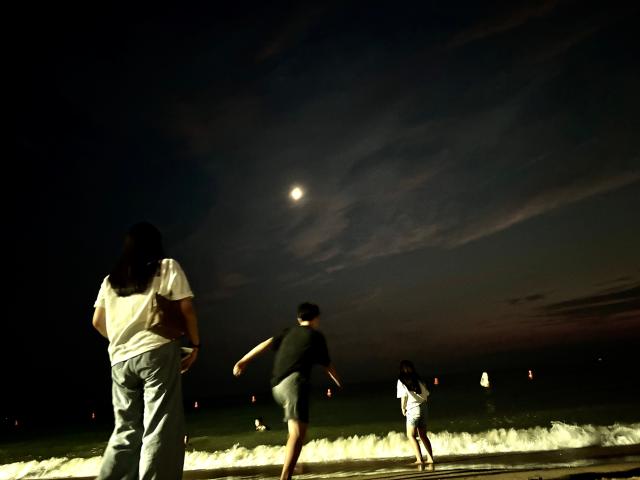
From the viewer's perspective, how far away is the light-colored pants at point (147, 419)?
2.79 m

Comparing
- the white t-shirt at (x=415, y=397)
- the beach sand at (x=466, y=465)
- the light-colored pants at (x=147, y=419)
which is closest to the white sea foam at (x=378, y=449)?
the beach sand at (x=466, y=465)

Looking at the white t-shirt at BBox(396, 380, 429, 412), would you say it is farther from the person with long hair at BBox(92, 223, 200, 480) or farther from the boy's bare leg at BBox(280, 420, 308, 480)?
the person with long hair at BBox(92, 223, 200, 480)

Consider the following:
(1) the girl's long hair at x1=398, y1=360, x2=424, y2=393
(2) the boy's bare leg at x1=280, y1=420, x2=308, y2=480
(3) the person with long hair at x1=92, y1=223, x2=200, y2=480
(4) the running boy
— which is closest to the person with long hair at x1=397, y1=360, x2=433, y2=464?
(1) the girl's long hair at x1=398, y1=360, x2=424, y2=393

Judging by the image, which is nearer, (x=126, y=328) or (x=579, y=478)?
(x=126, y=328)

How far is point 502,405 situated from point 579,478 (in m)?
37.3

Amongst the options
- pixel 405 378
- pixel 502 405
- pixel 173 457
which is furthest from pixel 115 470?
pixel 502 405

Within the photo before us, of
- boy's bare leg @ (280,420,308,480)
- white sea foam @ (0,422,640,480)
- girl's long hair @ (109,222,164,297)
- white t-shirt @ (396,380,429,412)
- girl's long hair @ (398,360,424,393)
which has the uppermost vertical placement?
girl's long hair @ (109,222,164,297)

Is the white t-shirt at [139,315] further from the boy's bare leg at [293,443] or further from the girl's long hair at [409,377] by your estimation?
the girl's long hair at [409,377]

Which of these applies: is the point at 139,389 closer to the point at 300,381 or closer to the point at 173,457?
the point at 173,457

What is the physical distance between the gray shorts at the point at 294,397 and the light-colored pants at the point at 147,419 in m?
1.51

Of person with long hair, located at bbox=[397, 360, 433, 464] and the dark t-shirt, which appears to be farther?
person with long hair, located at bbox=[397, 360, 433, 464]

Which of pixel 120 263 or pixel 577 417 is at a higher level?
pixel 120 263

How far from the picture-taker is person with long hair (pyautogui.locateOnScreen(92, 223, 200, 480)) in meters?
2.84

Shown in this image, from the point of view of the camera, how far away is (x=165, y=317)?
300 centimetres
